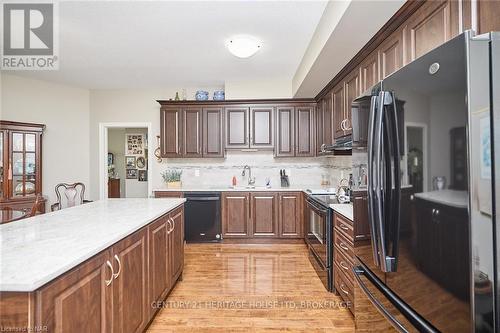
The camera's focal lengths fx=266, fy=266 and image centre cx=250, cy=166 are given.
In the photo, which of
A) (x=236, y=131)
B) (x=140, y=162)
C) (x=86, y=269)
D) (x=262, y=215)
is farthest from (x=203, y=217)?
(x=140, y=162)

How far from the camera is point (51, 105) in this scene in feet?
14.9

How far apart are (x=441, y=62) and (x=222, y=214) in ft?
12.0

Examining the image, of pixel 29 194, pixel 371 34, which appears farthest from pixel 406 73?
pixel 29 194

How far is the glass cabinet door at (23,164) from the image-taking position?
3.86 m

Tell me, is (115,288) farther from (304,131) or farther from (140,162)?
(140,162)

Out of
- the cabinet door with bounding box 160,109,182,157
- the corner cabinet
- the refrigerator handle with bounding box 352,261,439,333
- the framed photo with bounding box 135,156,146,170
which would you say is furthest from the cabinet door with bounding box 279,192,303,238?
the framed photo with bounding box 135,156,146,170

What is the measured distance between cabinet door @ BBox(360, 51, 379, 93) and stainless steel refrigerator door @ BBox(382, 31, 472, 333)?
1.20 metres

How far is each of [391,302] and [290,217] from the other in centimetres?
298

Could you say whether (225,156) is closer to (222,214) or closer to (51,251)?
(222,214)

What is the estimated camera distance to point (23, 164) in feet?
13.0

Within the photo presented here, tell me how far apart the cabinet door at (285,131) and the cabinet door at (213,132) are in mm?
943

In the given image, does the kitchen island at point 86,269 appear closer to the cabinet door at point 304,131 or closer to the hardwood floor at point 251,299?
the hardwood floor at point 251,299

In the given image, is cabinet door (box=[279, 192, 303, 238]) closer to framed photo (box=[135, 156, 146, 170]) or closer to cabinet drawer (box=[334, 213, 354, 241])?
cabinet drawer (box=[334, 213, 354, 241])

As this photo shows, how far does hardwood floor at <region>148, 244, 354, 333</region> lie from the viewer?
2.11 m
